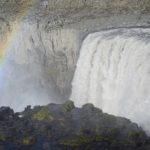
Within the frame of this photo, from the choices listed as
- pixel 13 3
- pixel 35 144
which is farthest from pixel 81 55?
pixel 13 3

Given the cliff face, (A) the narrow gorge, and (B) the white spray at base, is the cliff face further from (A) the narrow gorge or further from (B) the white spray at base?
(B) the white spray at base

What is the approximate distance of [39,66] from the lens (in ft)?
109

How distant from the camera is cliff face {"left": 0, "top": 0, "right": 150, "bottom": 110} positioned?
99.7 feet

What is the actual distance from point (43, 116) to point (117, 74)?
13.9ft

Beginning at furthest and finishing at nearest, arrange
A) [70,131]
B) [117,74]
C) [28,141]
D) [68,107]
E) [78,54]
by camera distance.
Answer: [78,54] < [117,74] < [68,107] < [70,131] < [28,141]

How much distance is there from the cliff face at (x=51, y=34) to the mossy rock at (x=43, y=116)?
20.8 feet

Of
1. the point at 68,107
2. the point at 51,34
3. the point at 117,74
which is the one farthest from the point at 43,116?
the point at 51,34

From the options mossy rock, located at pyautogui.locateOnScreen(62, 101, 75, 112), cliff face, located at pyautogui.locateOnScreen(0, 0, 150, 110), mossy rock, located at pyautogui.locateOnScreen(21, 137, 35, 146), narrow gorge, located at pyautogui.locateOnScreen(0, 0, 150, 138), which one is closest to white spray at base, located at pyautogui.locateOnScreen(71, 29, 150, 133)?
narrow gorge, located at pyautogui.locateOnScreen(0, 0, 150, 138)

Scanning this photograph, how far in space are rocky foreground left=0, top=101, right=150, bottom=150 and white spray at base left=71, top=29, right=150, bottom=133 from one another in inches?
46.4

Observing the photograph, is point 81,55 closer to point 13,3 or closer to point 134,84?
point 134,84

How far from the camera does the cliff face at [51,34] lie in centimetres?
3039

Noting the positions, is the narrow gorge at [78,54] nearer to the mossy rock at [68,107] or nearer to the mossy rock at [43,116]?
the mossy rock at [68,107]

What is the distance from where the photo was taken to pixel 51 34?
31500 mm

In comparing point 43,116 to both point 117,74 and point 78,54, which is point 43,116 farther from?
point 78,54
